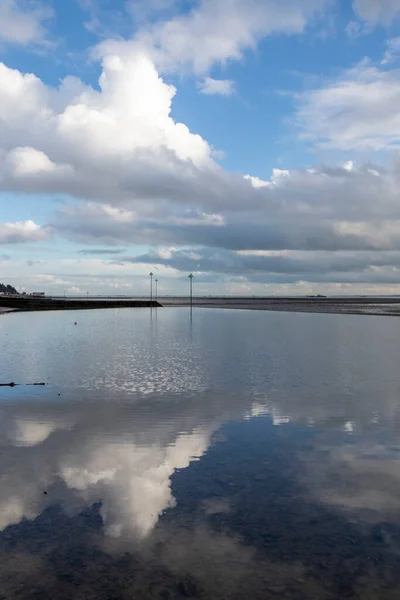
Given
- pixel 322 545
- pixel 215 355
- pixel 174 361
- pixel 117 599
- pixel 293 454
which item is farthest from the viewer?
pixel 215 355

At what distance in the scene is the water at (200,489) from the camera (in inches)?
308

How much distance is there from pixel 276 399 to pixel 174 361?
513 inches

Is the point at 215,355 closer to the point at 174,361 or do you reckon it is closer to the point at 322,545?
the point at 174,361

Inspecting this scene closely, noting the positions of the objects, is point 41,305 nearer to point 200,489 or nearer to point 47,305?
point 47,305

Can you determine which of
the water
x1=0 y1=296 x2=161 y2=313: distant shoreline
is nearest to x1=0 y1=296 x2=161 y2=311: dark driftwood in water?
x1=0 y1=296 x2=161 y2=313: distant shoreline

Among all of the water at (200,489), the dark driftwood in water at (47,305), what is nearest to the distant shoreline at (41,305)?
the dark driftwood in water at (47,305)

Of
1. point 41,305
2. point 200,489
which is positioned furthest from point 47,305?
point 200,489

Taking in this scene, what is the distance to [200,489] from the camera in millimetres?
11273

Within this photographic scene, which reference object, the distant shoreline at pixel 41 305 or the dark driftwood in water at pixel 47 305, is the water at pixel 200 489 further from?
the dark driftwood in water at pixel 47 305

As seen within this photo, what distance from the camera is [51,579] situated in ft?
25.2

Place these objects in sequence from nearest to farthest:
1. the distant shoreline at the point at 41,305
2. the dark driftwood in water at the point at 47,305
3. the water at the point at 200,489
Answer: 1. the water at the point at 200,489
2. the distant shoreline at the point at 41,305
3. the dark driftwood in water at the point at 47,305

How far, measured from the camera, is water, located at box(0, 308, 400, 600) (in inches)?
308

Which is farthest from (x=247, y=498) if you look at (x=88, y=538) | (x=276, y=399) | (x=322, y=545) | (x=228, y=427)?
(x=276, y=399)

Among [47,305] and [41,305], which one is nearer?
[41,305]
